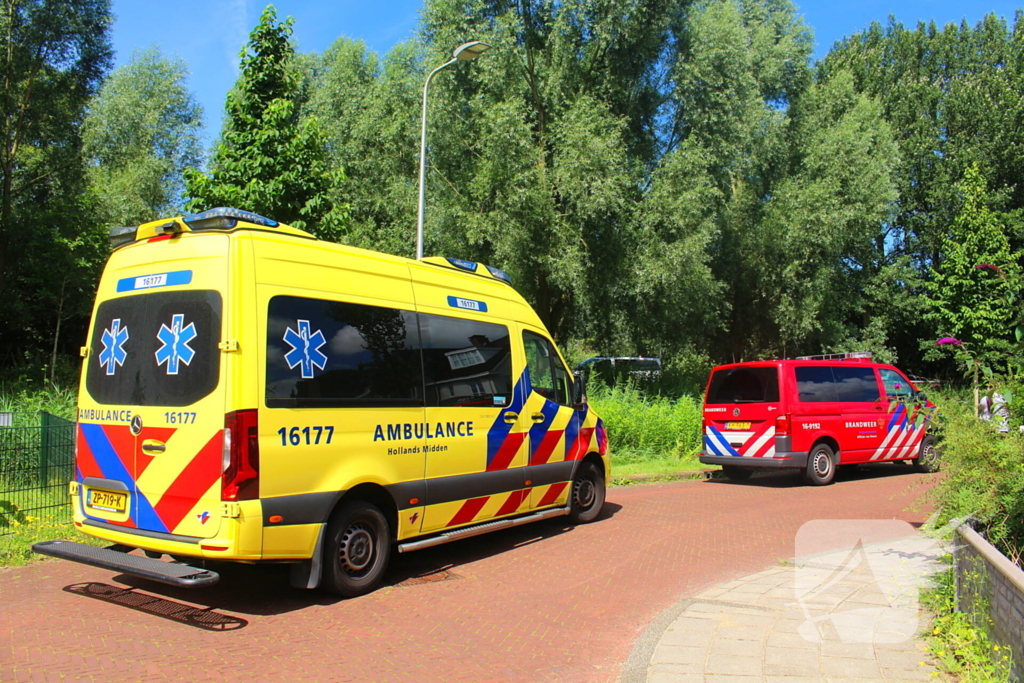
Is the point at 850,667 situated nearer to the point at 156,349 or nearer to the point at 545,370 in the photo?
the point at 545,370

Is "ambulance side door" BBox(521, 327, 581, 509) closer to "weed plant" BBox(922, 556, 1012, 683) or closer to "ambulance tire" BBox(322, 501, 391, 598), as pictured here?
"ambulance tire" BBox(322, 501, 391, 598)

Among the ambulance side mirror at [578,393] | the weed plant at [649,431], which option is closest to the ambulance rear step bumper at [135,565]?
the ambulance side mirror at [578,393]

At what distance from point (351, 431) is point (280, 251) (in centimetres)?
149

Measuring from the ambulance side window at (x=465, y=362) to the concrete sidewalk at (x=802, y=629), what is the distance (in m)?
2.71

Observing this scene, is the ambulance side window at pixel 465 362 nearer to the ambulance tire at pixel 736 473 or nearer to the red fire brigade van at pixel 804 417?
the red fire brigade van at pixel 804 417

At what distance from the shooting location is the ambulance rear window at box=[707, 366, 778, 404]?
41.5 ft

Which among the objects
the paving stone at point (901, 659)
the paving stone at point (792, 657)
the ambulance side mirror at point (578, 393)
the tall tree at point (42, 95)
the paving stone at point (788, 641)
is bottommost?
the paving stone at point (788, 641)

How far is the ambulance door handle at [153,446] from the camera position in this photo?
18.0 ft

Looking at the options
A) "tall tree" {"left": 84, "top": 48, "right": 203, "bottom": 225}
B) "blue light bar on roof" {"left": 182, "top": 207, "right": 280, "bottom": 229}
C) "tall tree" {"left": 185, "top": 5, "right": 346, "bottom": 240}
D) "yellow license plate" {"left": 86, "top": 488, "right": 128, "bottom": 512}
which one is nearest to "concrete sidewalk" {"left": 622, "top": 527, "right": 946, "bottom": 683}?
"yellow license plate" {"left": 86, "top": 488, "right": 128, "bottom": 512}

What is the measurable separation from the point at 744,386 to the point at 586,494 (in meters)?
4.82

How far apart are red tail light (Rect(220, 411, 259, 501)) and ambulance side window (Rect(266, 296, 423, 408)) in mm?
255

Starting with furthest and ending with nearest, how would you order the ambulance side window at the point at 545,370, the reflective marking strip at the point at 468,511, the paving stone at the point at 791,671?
the ambulance side window at the point at 545,370, the reflective marking strip at the point at 468,511, the paving stone at the point at 791,671

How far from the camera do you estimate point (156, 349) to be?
568cm

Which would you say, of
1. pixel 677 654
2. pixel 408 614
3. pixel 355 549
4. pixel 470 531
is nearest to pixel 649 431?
pixel 470 531
